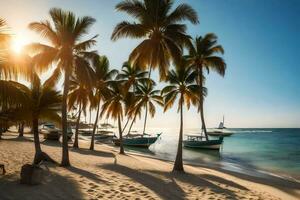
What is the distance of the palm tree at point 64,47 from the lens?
14.5m

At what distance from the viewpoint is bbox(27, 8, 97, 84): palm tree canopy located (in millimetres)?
14516

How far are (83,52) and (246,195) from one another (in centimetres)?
1222

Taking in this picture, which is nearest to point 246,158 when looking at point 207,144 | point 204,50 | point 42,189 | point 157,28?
point 207,144

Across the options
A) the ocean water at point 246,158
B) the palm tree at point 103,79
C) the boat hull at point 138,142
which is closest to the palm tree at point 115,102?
the palm tree at point 103,79

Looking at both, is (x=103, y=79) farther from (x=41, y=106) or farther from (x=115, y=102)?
(x=41, y=106)

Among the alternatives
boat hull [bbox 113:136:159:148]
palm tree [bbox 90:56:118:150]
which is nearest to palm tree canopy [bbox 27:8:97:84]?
palm tree [bbox 90:56:118:150]

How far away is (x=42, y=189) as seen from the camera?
343 inches

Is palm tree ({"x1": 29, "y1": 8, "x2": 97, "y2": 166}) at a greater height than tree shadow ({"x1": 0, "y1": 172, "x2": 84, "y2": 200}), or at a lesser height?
greater

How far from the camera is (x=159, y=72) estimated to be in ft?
67.5

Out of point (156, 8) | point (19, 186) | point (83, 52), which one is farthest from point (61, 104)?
point (156, 8)

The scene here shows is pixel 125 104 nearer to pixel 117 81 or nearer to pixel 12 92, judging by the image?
pixel 117 81

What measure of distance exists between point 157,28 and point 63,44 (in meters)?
7.68

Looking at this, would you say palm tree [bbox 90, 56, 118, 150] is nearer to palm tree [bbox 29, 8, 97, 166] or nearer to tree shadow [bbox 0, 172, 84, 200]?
palm tree [bbox 29, 8, 97, 166]

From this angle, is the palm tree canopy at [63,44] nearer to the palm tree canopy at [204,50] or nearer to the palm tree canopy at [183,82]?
the palm tree canopy at [183,82]
